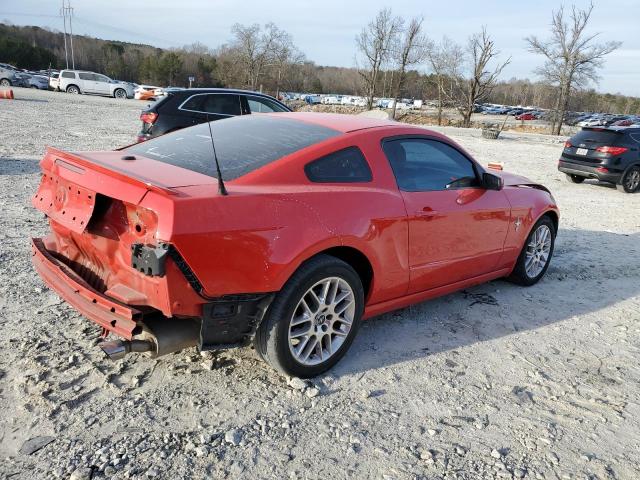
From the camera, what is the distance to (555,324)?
173 inches

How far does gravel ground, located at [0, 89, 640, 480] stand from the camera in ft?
8.21

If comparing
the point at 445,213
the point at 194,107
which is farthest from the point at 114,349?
the point at 194,107

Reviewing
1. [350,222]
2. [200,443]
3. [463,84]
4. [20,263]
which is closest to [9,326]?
[20,263]

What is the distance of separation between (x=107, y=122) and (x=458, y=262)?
1740 centimetres

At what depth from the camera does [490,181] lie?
14.0 ft

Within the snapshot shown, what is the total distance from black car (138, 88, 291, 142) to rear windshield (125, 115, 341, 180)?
601 cm

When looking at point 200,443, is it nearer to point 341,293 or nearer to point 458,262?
point 341,293

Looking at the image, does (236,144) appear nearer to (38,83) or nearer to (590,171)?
(590,171)

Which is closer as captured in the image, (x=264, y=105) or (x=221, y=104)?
(x=221, y=104)

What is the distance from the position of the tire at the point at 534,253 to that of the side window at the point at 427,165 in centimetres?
117

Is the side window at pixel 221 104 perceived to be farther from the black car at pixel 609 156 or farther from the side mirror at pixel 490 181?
the black car at pixel 609 156

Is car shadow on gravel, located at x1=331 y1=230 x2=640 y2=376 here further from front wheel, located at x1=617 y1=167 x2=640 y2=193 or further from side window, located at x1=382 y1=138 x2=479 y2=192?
front wheel, located at x1=617 y1=167 x2=640 y2=193

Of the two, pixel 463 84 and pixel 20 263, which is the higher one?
pixel 463 84

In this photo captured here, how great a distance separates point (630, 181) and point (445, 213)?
33.7 feet
